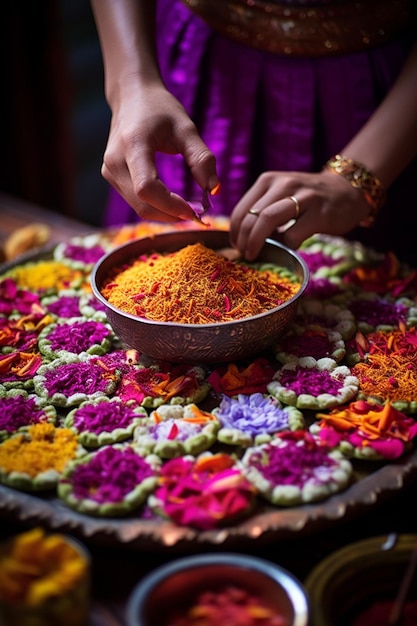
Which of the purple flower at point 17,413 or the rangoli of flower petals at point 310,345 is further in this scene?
the rangoli of flower petals at point 310,345

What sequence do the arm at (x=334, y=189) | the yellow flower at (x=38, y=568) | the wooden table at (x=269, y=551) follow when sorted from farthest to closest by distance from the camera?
1. the arm at (x=334, y=189)
2. the wooden table at (x=269, y=551)
3. the yellow flower at (x=38, y=568)

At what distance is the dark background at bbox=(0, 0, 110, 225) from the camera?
2.54 metres

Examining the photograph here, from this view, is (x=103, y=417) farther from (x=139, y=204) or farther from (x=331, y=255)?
(x=331, y=255)

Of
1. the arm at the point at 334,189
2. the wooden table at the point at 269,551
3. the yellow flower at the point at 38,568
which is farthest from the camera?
the arm at the point at 334,189

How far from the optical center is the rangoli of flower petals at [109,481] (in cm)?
79

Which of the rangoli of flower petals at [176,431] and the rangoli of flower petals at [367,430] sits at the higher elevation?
the rangoli of flower petals at [367,430]

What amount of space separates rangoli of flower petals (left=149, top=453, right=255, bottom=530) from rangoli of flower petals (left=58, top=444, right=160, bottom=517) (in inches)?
0.7

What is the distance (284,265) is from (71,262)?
1.43 feet

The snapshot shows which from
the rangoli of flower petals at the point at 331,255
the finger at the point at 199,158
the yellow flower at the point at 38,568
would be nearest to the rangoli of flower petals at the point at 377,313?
the rangoli of flower petals at the point at 331,255

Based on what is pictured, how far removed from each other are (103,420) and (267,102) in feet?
2.80

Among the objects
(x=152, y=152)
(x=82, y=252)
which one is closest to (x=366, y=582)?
(x=152, y=152)

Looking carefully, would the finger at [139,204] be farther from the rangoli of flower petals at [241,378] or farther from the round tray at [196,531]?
the round tray at [196,531]

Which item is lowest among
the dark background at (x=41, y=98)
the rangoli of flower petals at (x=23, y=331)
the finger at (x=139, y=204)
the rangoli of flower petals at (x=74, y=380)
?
the dark background at (x=41, y=98)

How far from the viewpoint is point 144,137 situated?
1104 millimetres
